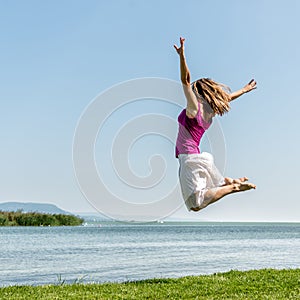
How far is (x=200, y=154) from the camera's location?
26.8 feet

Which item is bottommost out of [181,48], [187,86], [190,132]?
[190,132]

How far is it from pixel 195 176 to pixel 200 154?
33cm

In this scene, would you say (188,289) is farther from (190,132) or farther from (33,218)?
(33,218)

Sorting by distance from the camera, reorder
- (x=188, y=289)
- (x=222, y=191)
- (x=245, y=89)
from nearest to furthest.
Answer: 1. (x=222, y=191)
2. (x=245, y=89)
3. (x=188, y=289)

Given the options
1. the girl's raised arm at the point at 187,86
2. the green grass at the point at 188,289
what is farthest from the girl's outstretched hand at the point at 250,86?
the green grass at the point at 188,289


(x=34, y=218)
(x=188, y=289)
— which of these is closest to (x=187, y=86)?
(x=188, y=289)

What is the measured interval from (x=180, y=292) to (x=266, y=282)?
3171 mm

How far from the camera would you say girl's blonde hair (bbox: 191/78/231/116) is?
8.10 m

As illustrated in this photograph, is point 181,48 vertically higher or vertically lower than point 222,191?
higher

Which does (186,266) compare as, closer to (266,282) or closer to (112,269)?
(112,269)

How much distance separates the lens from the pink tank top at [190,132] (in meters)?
8.10

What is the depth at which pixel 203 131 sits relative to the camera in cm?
827

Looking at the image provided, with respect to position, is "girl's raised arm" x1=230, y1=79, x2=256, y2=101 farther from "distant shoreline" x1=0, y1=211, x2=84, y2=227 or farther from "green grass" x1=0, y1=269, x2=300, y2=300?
"distant shoreline" x1=0, y1=211, x2=84, y2=227

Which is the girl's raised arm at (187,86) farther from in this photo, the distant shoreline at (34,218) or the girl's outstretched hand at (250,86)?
the distant shoreline at (34,218)
